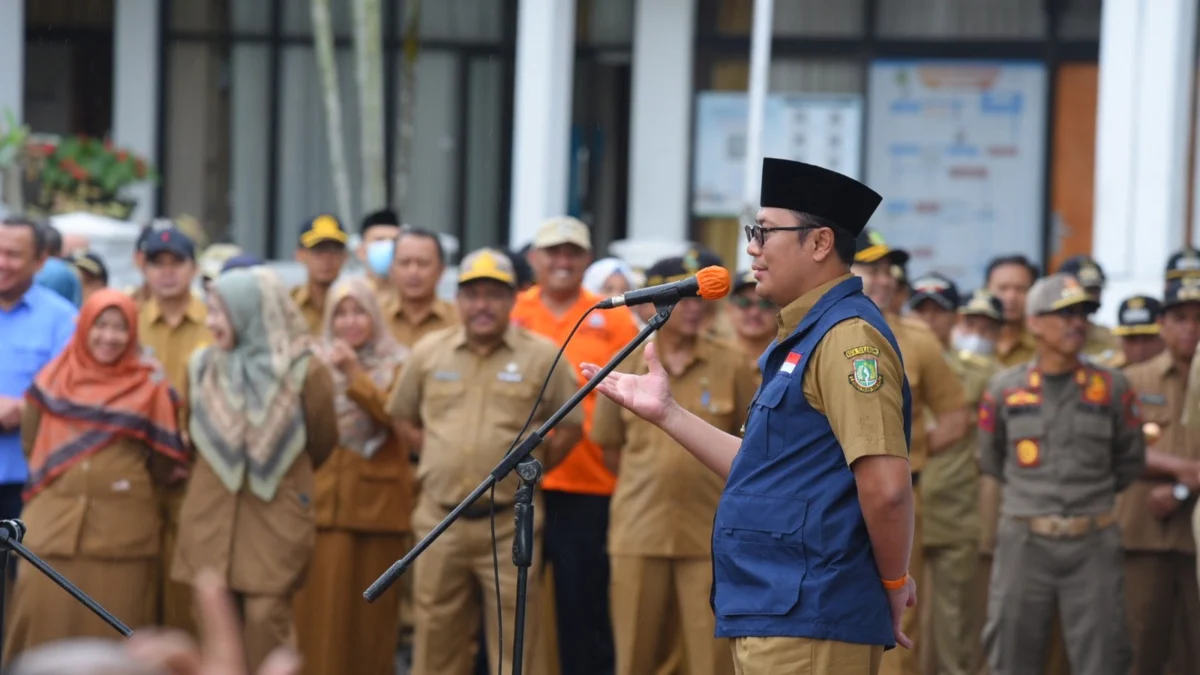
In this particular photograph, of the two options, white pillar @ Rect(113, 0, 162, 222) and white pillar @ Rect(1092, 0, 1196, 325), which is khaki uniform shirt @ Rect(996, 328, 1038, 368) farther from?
white pillar @ Rect(113, 0, 162, 222)

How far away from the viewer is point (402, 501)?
902 cm

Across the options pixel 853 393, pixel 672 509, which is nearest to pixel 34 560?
pixel 853 393

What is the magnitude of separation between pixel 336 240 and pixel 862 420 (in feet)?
20.6

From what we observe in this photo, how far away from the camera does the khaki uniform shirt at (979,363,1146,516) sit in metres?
8.33

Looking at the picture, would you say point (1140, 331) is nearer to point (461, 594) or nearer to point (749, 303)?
point (749, 303)

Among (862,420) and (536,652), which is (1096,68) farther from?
(862,420)

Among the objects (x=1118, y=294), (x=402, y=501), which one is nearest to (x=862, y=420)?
(x=402, y=501)

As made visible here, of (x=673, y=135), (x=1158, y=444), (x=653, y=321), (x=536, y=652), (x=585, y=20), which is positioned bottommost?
(x=536, y=652)

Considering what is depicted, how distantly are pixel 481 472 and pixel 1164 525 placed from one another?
3396 millimetres

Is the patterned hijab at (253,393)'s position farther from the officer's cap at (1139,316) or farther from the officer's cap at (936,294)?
the officer's cap at (1139,316)

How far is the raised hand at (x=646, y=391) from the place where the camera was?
5004 millimetres

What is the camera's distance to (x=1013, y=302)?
35.8ft

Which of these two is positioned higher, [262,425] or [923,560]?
[262,425]

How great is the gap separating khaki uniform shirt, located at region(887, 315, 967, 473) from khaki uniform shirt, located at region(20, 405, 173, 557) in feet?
11.6
